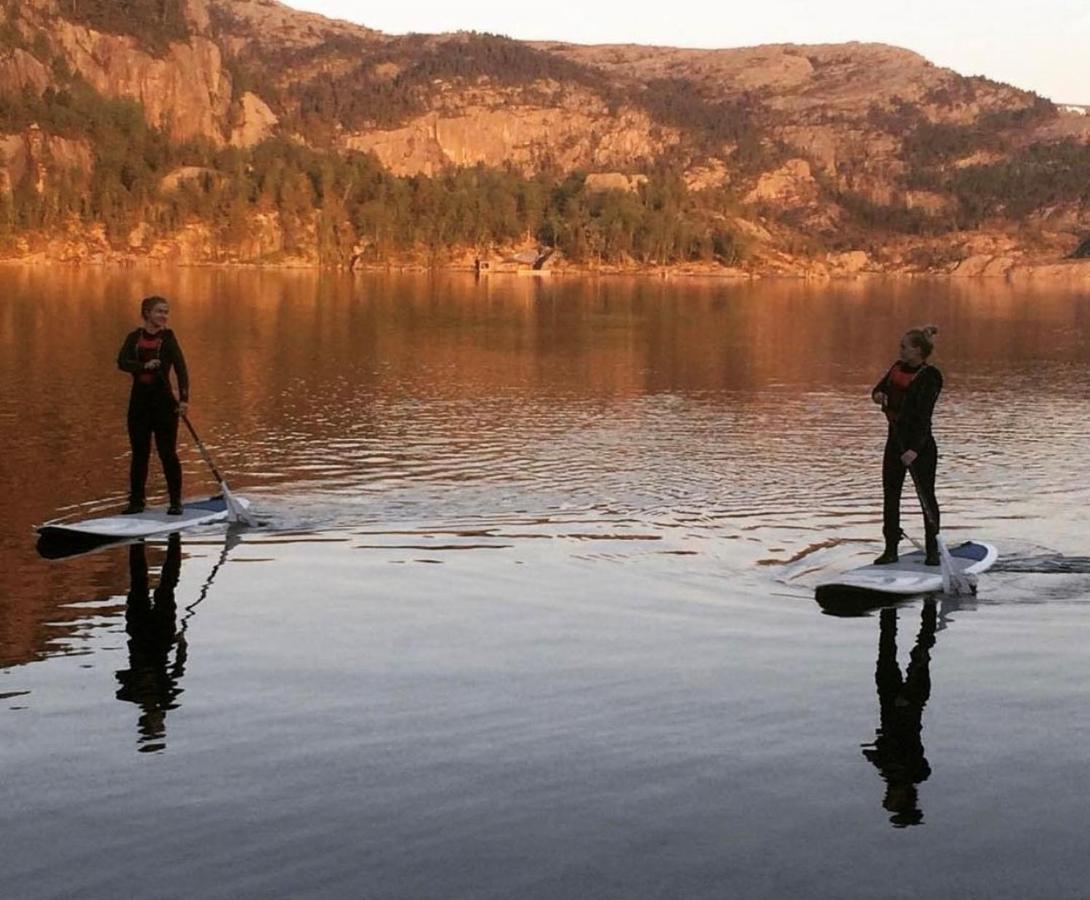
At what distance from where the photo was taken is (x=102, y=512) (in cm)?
2139

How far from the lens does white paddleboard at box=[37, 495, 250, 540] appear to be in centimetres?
1919

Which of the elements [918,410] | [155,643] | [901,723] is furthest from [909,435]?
[155,643]

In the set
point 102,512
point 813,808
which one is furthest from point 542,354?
point 813,808

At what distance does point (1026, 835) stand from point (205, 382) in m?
35.5

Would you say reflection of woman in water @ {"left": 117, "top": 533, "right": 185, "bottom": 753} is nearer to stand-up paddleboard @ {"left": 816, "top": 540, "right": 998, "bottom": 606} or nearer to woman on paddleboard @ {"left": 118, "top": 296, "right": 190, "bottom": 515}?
woman on paddleboard @ {"left": 118, "top": 296, "right": 190, "bottom": 515}

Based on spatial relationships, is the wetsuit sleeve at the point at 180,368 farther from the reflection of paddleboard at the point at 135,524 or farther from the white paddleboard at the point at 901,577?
the white paddleboard at the point at 901,577

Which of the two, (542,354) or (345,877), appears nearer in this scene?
(345,877)

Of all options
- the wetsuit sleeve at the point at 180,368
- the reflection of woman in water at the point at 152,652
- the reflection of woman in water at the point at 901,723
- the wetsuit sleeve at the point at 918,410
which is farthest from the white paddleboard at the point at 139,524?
the reflection of woman in water at the point at 901,723

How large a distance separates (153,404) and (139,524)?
5.51 ft

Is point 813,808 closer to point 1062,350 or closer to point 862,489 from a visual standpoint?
point 862,489

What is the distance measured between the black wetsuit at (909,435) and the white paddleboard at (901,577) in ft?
1.15

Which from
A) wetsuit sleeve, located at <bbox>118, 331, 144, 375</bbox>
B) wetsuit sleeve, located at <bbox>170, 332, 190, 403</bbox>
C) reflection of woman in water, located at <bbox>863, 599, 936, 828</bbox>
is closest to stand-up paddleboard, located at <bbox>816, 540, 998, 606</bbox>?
reflection of woman in water, located at <bbox>863, 599, 936, 828</bbox>

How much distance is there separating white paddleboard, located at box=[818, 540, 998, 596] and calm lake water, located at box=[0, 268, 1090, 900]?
13.7 inches

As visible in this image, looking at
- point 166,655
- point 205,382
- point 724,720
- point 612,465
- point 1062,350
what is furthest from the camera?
point 1062,350
